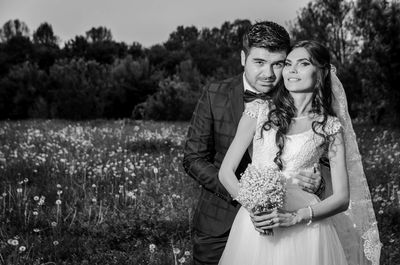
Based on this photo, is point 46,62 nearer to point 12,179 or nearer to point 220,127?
point 12,179

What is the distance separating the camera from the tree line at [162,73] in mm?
19516

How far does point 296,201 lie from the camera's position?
Answer: 3148mm

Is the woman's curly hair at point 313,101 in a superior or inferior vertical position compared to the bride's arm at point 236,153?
superior

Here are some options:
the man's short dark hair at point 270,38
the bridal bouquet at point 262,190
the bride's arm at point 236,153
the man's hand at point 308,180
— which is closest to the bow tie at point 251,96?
the bride's arm at point 236,153

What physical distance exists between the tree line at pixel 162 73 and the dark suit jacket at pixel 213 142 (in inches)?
655

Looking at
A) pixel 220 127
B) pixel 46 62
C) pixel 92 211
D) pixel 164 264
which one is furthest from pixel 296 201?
pixel 46 62

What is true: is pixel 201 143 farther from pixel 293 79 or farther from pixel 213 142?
pixel 293 79

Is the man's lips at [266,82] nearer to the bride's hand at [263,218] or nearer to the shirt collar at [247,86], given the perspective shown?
the shirt collar at [247,86]

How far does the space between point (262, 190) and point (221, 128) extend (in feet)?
3.22

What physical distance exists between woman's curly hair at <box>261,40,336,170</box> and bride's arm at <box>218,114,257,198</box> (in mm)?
97

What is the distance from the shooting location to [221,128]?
3.68 meters

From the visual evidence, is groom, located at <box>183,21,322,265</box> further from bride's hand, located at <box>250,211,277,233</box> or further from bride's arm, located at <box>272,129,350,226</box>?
bride's hand, located at <box>250,211,277,233</box>

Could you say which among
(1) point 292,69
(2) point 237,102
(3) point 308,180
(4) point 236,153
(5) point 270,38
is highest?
(5) point 270,38

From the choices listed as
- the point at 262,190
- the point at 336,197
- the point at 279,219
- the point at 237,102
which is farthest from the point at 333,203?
the point at 237,102
